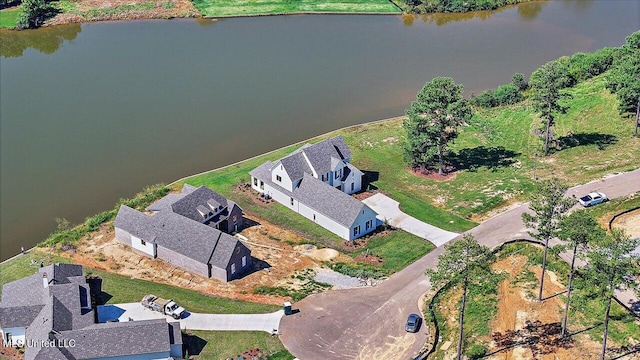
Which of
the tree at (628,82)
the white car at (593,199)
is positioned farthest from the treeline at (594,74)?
the white car at (593,199)

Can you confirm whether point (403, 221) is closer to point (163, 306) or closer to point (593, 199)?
point (593, 199)

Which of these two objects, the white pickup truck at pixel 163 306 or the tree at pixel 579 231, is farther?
the white pickup truck at pixel 163 306

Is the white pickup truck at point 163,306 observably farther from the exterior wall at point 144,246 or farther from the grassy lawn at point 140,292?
the exterior wall at point 144,246

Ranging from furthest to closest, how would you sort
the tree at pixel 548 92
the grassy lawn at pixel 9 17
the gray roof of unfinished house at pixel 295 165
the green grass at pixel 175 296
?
the grassy lawn at pixel 9 17 → the tree at pixel 548 92 → the gray roof of unfinished house at pixel 295 165 → the green grass at pixel 175 296

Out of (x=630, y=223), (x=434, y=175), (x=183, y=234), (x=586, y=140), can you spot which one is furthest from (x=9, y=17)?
(x=630, y=223)

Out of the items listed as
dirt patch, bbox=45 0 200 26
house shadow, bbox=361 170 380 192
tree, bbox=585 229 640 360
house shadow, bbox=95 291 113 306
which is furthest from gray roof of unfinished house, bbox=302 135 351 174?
dirt patch, bbox=45 0 200 26
